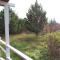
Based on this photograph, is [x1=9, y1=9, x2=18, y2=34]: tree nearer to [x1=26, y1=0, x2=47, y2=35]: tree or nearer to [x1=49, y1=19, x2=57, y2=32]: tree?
[x1=26, y1=0, x2=47, y2=35]: tree

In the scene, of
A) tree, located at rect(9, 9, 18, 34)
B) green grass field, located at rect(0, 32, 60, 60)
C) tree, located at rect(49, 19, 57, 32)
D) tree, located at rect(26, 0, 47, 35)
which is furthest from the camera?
tree, located at rect(26, 0, 47, 35)

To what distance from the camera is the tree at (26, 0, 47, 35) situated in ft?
22.5

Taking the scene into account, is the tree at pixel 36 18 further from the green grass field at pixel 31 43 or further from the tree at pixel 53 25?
the tree at pixel 53 25

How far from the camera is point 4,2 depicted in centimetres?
139

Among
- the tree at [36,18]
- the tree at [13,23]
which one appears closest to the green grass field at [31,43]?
the tree at [13,23]

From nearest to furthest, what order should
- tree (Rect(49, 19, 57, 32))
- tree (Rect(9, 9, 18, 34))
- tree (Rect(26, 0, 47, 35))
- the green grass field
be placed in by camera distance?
tree (Rect(49, 19, 57, 32))
the green grass field
tree (Rect(9, 9, 18, 34))
tree (Rect(26, 0, 47, 35))

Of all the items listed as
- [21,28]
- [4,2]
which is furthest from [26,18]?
[4,2]

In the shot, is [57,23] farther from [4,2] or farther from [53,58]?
[4,2]

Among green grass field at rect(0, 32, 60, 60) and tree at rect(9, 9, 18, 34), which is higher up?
tree at rect(9, 9, 18, 34)

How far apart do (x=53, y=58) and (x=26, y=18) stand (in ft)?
7.08

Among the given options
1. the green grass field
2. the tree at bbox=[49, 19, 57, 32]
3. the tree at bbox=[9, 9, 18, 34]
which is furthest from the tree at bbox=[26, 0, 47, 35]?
the tree at bbox=[49, 19, 57, 32]

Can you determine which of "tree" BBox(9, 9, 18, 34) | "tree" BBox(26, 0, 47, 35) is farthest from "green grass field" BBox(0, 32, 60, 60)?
"tree" BBox(26, 0, 47, 35)

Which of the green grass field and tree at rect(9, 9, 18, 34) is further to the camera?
tree at rect(9, 9, 18, 34)

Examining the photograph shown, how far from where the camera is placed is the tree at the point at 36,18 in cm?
685
